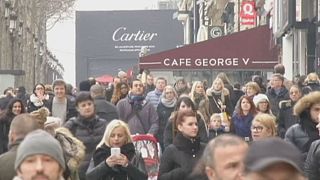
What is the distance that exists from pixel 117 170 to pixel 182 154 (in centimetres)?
76

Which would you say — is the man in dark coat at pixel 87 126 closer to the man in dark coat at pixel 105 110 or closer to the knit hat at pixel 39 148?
the man in dark coat at pixel 105 110

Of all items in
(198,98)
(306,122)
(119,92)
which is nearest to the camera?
(306,122)

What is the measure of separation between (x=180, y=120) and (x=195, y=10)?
253ft

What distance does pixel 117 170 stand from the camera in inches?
423

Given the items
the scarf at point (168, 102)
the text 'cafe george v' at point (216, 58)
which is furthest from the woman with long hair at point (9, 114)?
the text 'cafe george v' at point (216, 58)

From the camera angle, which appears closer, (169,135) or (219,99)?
(169,135)

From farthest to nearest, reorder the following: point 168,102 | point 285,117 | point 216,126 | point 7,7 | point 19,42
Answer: point 19,42
point 7,7
point 168,102
point 216,126
point 285,117

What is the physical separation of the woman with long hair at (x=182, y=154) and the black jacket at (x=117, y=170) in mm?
440

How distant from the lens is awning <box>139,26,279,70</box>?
3503 centimetres

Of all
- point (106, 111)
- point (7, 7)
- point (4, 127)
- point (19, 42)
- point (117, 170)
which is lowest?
point (117, 170)

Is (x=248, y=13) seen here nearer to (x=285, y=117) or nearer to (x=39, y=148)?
(x=285, y=117)

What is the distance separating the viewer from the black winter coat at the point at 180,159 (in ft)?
33.4

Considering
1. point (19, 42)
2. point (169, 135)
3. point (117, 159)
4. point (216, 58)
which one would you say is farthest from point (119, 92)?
point (19, 42)

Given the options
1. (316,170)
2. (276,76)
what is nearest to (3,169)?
(316,170)
